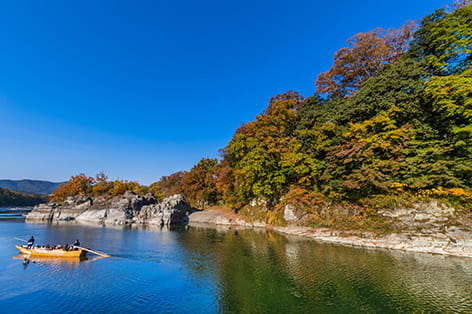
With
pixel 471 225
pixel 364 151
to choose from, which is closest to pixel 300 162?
pixel 364 151

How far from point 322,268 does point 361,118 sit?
69.8ft

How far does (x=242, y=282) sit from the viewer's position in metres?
13.8

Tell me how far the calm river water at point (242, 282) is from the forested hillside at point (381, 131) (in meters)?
7.79

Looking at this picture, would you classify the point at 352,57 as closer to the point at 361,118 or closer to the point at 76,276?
the point at 361,118

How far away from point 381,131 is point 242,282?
76.0ft

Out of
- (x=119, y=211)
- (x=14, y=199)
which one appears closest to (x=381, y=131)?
(x=119, y=211)

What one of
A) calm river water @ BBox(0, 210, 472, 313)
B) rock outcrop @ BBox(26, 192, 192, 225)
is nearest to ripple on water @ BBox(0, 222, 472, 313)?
calm river water @ BBox(0, 210, 472, 313)

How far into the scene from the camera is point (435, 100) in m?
21.5

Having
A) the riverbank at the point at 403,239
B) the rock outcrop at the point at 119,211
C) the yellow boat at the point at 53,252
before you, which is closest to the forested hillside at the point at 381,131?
the riverbank at the point at 403,239

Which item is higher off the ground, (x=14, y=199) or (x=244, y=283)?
(x=14, y=199)

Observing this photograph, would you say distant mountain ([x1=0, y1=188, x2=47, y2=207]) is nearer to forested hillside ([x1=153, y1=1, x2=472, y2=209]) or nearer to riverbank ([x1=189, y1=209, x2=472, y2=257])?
forested hillside ([x1=153, y1=1, x2=472, y2=209])

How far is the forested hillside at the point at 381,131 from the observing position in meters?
21.2

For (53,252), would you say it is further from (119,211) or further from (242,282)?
(119,211)

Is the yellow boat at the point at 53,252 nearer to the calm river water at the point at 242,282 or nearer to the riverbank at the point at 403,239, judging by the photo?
the calm river water at the point at 242,282
